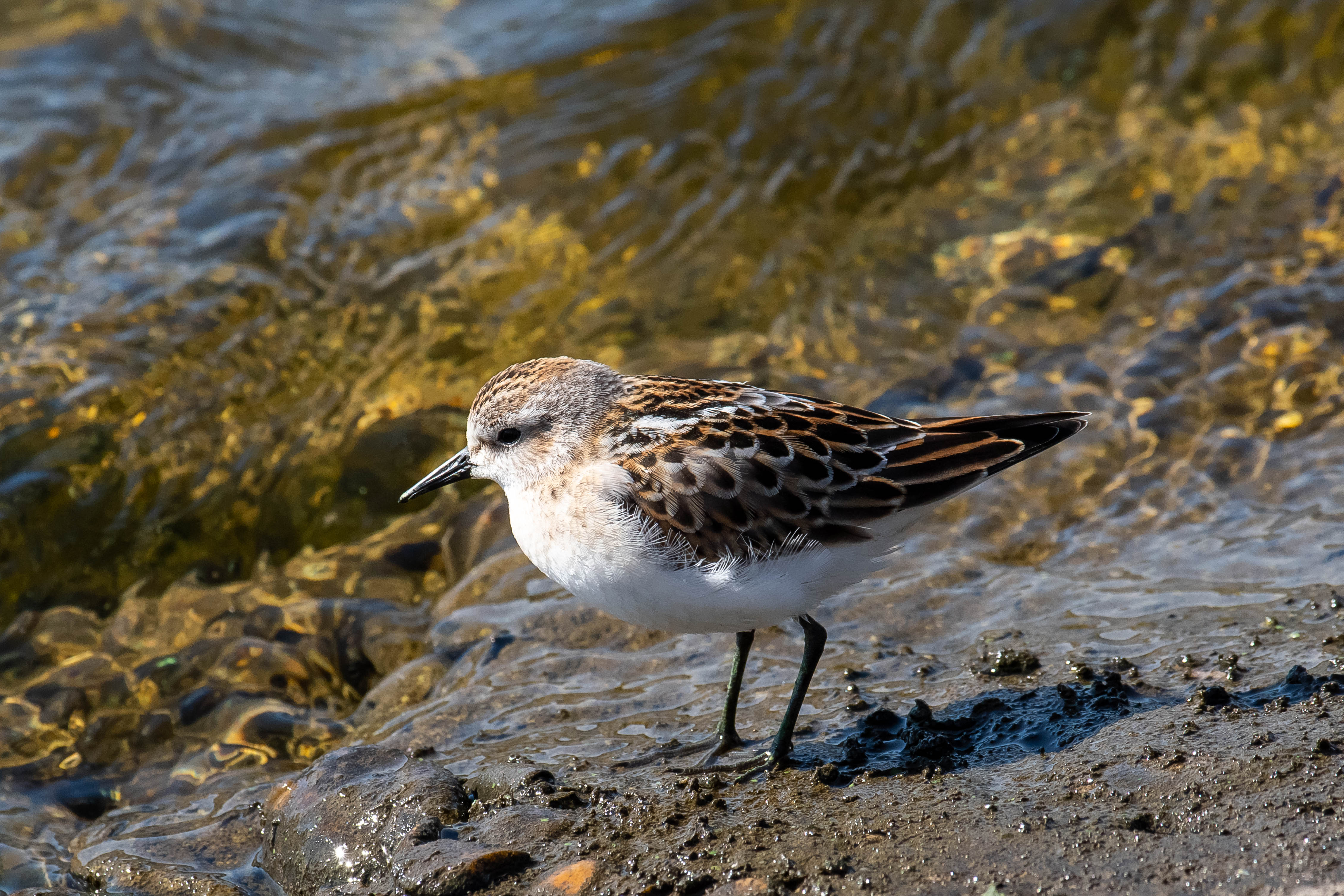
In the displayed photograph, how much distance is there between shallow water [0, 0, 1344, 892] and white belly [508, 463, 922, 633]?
70 centimetres

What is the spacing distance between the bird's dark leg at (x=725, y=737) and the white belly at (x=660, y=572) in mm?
316

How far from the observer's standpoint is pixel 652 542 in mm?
4715

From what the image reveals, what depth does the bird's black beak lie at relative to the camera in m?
5.68

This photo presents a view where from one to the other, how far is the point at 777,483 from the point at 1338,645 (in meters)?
2.37

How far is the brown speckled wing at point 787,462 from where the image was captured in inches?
188

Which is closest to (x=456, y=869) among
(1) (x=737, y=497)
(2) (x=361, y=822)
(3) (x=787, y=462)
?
(2) (x=361, y=822)

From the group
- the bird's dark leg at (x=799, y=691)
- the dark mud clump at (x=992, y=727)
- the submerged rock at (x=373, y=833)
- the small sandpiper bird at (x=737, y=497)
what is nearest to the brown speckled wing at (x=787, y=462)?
the small sandpiper bird at (x=737, y=497)

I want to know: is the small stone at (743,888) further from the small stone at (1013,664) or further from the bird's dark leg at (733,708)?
the small stone at (1013,664)

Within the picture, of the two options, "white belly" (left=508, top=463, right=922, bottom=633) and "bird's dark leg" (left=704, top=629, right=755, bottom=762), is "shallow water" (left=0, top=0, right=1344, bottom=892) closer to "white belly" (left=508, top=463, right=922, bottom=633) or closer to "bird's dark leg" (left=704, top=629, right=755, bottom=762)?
"bird's dark leg" (left=704, top=629, right=755, bottom=762)

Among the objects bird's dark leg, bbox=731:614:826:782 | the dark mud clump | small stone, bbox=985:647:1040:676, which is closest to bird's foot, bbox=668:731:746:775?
bird's dark leg, bbox=731:614:826:782

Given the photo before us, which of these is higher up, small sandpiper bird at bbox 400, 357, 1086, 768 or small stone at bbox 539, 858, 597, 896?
small sandpiper bird at bbox 400, 357, 1086, 768

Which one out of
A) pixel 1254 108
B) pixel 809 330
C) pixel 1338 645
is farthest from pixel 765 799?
pixel 1254 108

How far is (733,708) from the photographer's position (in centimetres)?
510

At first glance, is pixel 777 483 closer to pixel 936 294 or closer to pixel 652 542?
pixel 652 542
